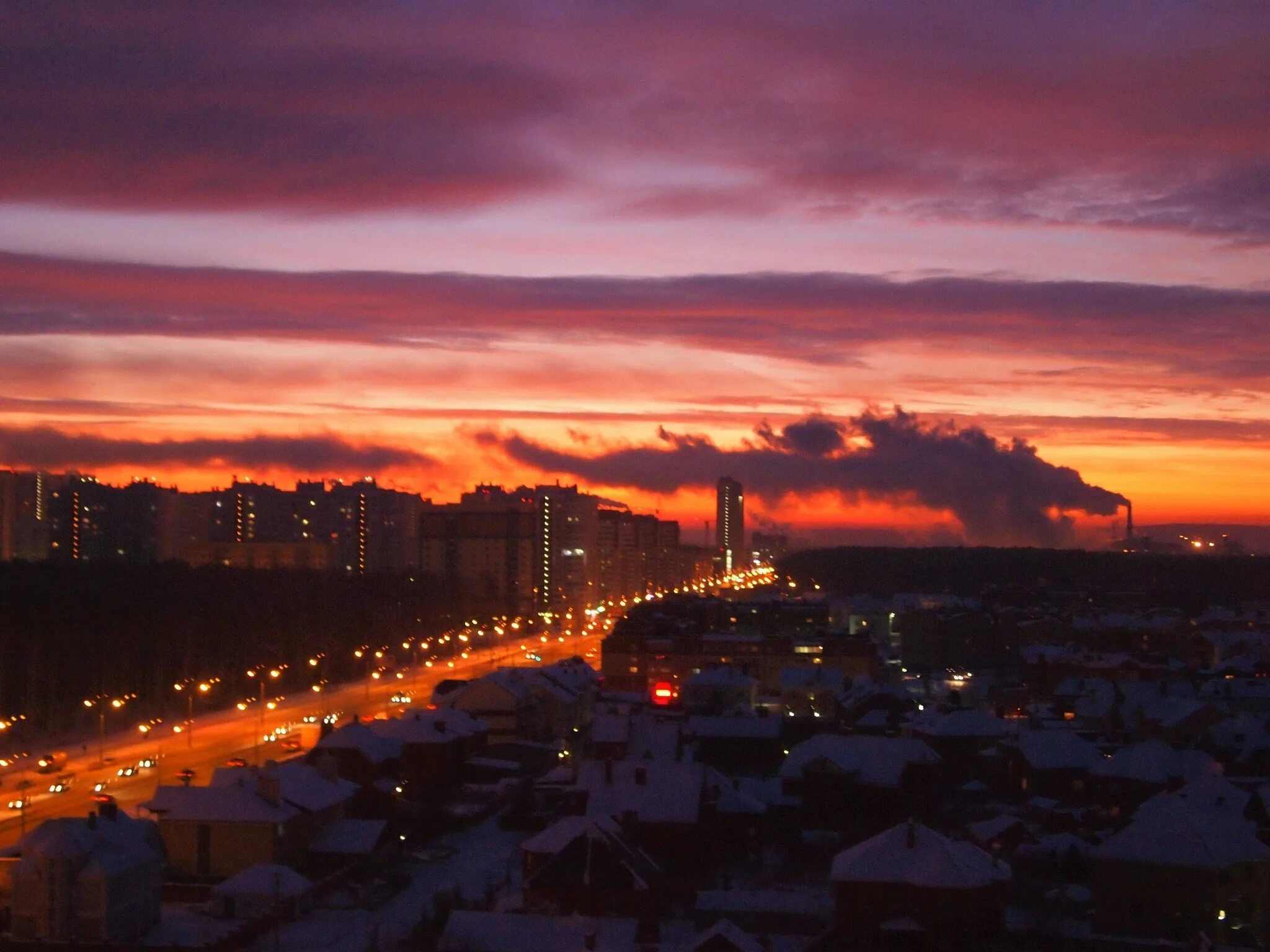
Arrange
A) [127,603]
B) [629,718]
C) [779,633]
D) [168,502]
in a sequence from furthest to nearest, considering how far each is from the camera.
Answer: [168,502] < [779,633] < [127,603] < [629,718]

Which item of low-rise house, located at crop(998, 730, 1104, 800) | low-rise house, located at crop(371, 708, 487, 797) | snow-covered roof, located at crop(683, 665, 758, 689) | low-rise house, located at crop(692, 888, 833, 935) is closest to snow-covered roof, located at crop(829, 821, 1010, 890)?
low-rise house, located at crop(692, 888, 833, 935)

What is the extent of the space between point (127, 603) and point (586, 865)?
22726 millimetres

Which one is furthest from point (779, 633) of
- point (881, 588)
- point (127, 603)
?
point (881, 588)

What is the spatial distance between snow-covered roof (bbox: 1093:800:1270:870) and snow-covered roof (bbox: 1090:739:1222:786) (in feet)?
17.1

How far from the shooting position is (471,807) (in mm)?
18625

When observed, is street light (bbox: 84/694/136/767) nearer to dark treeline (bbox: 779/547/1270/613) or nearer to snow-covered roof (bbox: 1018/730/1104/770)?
snow-covered roof (bbox: 1018/730/1104/770)

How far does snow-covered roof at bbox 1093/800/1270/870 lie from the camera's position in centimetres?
1305

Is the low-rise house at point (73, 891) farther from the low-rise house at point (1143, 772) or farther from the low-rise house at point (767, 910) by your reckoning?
the low-rise house at point (1143, 772)

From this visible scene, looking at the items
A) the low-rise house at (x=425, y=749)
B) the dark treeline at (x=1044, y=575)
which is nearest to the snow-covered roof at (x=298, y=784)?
the low-rise house at (x=425, y=749)

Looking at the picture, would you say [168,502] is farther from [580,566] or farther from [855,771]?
[855,771]

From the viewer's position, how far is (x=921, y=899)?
39.1 ft

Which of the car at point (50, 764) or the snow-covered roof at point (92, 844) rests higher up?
the snow-covered roof at point (92, 844)

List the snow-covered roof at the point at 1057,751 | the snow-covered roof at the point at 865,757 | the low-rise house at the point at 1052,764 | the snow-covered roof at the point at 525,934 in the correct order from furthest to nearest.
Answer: the snow-covered roof at the point at 1057,751 < the low-rise house at the point at 1052,764 < the snow-covered roof at the point at 865,757 < the snow-covered roof at the point at 525,934

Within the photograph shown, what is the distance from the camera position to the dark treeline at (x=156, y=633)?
27.5 metres
